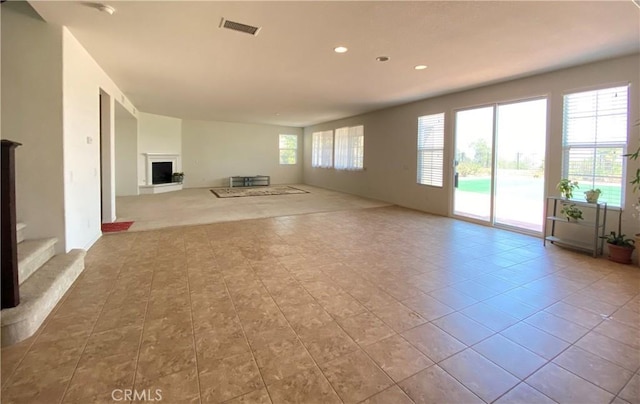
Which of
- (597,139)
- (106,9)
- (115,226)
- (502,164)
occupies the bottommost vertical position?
(115,226)

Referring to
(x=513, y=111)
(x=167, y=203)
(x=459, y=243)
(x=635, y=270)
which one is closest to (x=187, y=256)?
(x=459, y=243)

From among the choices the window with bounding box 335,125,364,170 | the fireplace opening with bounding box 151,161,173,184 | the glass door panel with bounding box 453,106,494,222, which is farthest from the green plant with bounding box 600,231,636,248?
the fireplace opening with bounding box 151,161,173,184

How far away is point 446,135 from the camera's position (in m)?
6.55

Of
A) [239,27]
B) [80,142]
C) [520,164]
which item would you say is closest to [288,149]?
[520,164]

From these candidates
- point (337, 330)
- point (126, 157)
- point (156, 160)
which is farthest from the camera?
point (156, 160)

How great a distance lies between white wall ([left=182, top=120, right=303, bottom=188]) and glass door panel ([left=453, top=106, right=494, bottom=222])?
8256 millimetres

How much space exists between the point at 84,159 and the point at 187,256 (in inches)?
71.4

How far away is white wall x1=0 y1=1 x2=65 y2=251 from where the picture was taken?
314cm

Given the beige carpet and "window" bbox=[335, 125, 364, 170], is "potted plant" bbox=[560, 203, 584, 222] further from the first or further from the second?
"window" bbox=[335, 125, 364, 170]

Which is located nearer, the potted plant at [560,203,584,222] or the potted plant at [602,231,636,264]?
the potted plant at [602,231,636,264]

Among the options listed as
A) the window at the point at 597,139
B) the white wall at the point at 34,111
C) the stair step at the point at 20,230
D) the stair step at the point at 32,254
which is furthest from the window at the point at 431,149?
the stair step at the point at 20,230

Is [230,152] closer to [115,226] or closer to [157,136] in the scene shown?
[157,136]

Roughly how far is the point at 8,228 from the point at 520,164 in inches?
256

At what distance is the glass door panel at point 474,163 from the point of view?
580 centimetres
